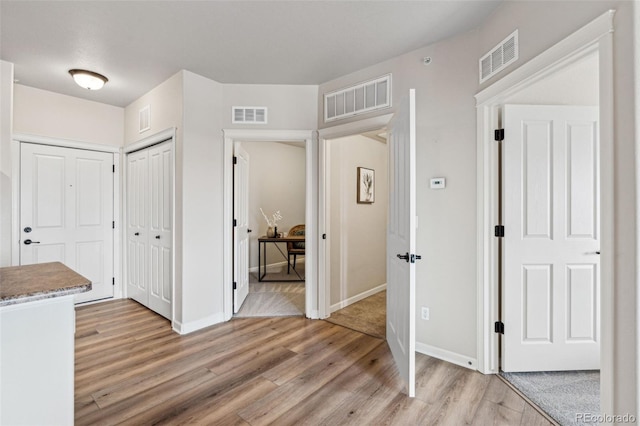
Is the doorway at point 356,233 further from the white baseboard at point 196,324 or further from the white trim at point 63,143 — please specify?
the white trim at point 63,143

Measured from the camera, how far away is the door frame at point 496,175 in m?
1.27

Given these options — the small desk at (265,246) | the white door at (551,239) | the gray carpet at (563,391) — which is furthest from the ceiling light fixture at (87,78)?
the gray carpet at (563,391)

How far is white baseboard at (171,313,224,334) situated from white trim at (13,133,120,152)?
2517mm

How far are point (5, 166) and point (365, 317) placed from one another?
11.8 ft

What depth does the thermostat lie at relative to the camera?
2.39m

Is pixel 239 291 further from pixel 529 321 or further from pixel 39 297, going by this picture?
pixel 529 321

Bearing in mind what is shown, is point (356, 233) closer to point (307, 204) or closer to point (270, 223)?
point (307, 204)

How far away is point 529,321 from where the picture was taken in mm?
2156

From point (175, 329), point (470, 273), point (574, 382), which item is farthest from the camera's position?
point (175, 329)

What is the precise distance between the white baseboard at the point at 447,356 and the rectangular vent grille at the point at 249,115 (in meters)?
2.77

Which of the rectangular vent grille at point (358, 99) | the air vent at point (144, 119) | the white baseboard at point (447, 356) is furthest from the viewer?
the air vent at point (144, 119)

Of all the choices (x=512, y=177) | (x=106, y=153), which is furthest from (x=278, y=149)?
(x=512, y=177)

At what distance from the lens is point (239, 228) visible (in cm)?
349

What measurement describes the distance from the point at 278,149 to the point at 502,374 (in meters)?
5.12
